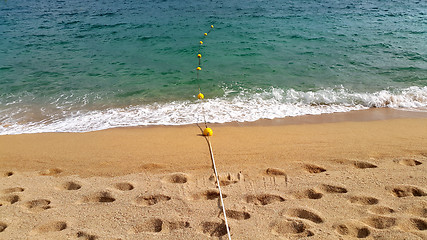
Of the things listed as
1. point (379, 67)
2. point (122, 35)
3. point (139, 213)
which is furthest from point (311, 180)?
point (122, 35)

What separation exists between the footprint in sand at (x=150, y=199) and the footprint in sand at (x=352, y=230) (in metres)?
1.69

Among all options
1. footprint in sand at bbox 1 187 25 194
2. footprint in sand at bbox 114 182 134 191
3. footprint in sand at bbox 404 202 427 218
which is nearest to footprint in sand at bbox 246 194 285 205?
footprint in sand at bbox 404 202 427 218

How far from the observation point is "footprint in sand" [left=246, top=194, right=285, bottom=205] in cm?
292

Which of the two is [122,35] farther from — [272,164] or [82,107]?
[272,164]

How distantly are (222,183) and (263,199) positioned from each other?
537mm

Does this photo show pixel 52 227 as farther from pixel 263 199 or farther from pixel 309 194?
pixel 309 194

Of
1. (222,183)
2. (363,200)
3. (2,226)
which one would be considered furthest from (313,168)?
(2,226)

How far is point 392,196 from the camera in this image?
9.50ft

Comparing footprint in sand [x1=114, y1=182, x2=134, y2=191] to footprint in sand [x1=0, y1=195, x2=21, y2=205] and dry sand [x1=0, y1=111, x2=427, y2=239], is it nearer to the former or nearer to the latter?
dry sand [x1=0, y1=111, x2=427, y2=239]

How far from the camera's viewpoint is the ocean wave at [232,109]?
537 centimetres

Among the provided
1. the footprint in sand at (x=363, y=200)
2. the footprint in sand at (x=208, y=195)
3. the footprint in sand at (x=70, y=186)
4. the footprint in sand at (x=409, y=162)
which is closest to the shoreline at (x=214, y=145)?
the footprint in sand at (x=409, y=162)

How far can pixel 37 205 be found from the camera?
9.90 ft

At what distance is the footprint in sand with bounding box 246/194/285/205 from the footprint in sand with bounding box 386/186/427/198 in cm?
121

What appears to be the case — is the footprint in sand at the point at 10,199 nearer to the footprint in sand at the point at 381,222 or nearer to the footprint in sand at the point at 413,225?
the footprint in sand at the point at 381,222
